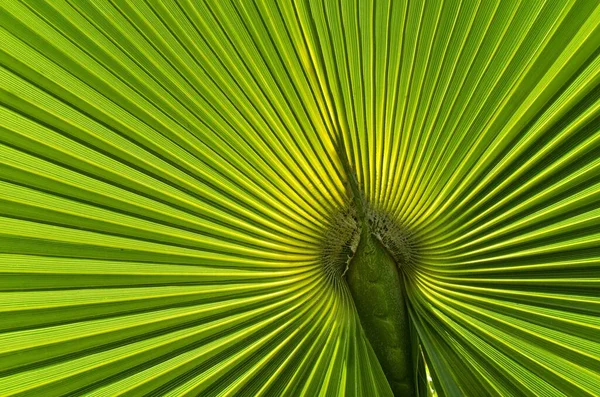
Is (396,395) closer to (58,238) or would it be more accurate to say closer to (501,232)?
(501,232)

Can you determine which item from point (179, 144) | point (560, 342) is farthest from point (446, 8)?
point (560, 342)

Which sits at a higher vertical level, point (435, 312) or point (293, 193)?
point (293, 193)

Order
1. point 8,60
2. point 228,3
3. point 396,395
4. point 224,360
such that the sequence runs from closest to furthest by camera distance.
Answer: point 8,60 → point 228,3 → point 224,360 → point 396,395

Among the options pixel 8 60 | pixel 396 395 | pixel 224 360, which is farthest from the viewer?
pixel 396 395

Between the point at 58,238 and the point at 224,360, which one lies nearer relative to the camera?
the point at 58,238

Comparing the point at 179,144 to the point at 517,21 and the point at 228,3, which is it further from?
the point at 517,21

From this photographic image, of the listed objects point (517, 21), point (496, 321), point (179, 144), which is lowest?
point (496, 321)
